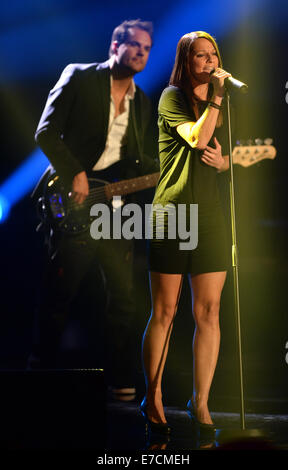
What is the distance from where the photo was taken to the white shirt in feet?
11.7

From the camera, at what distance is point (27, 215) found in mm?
3965

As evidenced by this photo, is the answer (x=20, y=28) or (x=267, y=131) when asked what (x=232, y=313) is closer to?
(x=267, y=131)

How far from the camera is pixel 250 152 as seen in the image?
353 centimetres

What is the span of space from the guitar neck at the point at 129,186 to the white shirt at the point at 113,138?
132 millimetres

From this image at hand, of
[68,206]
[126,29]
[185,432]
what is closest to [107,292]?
[68,206]

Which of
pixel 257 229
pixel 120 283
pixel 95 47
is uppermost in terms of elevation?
pixel 95 47

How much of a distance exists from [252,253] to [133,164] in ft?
3.93

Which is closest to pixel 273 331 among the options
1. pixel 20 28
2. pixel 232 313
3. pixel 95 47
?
pixel 232 313

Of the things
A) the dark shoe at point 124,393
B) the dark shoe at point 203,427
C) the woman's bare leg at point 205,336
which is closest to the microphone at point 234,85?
the woman's bare leg at point 205,336

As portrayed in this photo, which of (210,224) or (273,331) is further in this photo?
(273,331)

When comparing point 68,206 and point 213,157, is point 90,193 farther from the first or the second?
point 213,157

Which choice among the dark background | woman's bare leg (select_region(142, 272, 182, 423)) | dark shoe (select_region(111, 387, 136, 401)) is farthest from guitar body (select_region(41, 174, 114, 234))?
dark shoe (select_region(111, 387, 136, 401))

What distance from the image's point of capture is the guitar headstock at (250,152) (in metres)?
3.50

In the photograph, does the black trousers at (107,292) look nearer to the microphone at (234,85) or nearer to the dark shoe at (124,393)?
the dark shoe at (124,393)
